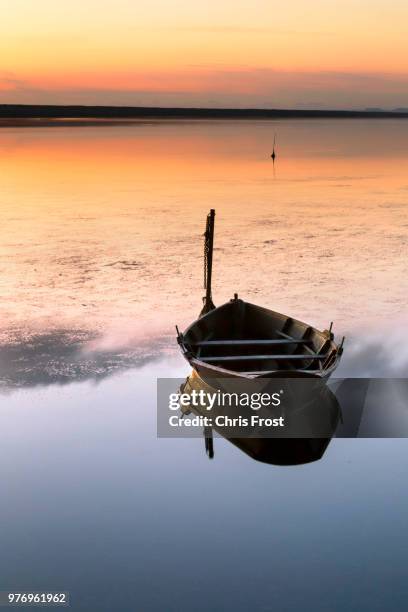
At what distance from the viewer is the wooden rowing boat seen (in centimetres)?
1373

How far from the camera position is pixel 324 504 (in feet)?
38.0

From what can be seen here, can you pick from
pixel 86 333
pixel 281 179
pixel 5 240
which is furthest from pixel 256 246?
pixel 281 179

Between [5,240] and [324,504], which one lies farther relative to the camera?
[5,240]

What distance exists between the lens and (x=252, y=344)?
49.4 feet

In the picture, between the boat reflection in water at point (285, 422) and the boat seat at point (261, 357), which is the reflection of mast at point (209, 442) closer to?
the boat reflection in water at point (285, 422)

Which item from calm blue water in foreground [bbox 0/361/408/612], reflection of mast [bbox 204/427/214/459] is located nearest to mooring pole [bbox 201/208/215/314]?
calm blue water in foreground [bbox 0/361/408/612]

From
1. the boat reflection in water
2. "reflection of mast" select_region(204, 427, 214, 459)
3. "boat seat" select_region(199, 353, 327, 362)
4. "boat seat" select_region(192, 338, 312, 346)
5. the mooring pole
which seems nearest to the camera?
the boat reflection in water

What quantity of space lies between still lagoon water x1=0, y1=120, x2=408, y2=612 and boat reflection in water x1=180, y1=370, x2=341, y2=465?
0.24 m

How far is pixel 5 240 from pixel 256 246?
9.41 m

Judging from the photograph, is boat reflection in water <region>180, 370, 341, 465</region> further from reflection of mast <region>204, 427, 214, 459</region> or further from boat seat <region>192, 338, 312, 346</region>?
boat seat <region>192, 338, 312, 346</region>

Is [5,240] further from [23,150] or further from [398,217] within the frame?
[23,150]

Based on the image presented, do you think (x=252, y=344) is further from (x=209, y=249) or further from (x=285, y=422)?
(x=209, y=249)

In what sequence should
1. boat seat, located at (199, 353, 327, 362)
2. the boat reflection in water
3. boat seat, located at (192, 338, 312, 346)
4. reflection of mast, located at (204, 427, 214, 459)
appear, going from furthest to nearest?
boat seat, located at (192, 338, 312, 346), boat seat, located at (199, 353, 327, 362), reflection of mast, located at (204, 427, 214, 459), the boat reflection in water

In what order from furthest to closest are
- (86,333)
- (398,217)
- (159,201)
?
(159,201) < (398,217) < (86,333)
